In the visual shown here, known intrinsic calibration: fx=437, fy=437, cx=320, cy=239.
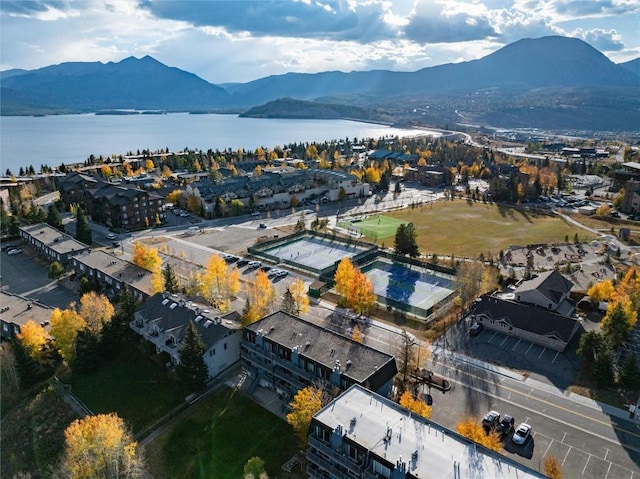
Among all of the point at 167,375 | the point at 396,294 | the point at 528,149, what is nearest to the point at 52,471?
the point at 167,375

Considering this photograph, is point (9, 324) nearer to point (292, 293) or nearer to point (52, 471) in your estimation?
point (52, 471)

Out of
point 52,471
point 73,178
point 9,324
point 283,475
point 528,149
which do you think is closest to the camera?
point 283,475

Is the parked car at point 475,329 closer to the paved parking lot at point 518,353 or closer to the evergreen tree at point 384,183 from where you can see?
the paved parking lot at point 518,353

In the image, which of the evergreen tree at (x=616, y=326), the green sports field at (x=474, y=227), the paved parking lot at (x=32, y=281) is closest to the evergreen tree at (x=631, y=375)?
the evergreen tree at (x=616, y=326)

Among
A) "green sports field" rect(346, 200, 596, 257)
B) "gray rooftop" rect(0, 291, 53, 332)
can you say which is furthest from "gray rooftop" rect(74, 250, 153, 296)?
"green sports field" rect(346, 200, 596, 257)

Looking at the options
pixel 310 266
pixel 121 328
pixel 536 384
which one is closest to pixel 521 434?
pixel 536 384

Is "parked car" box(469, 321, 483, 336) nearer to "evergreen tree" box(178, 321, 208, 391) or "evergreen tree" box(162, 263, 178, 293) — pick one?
"evergreen tree" box(178, 321, 208, 391)

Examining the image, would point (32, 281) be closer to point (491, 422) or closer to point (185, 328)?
point (185, 328)
